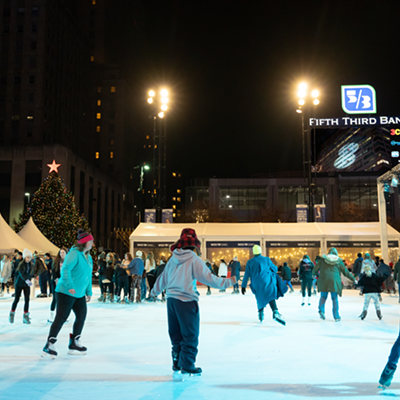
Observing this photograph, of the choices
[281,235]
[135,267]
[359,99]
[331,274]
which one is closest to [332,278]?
[331,274]

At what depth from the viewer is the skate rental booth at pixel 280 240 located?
78.0 feet

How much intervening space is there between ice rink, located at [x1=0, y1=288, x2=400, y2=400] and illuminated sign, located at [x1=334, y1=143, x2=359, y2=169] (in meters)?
51.2

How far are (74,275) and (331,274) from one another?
6007 mm

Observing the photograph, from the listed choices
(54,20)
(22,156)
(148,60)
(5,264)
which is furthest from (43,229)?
(148,60)

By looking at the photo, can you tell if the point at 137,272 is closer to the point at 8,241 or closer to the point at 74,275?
the point at 74,275

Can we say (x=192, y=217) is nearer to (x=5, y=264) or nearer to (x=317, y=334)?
(x=5, y=264)

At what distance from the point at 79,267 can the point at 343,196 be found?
66935 mm

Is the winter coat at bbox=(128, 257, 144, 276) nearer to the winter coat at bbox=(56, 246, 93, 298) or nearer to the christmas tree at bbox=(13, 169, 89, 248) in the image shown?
the winter coat at bbox=(56, 246, 93, 298)

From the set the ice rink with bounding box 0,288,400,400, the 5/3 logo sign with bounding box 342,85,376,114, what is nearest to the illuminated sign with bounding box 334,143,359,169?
the 5/3 logo sign with bounding box 342,85,376,114

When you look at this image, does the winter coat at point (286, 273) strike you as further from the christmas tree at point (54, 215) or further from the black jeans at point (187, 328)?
the christmas tree at point (54, 215)

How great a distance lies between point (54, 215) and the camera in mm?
29625

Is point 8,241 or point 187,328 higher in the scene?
point 8,241

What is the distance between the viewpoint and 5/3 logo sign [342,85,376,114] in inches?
1390

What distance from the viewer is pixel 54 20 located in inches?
2211
